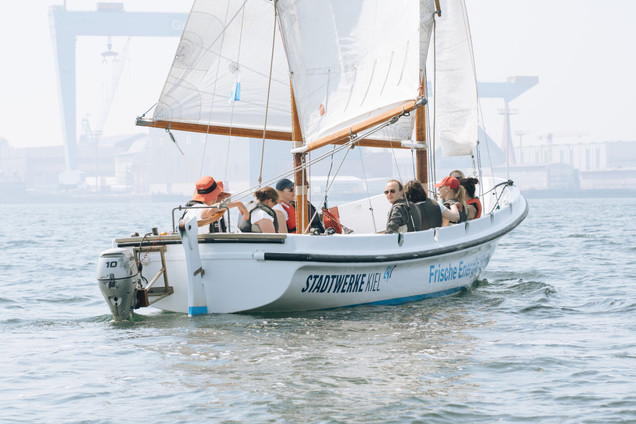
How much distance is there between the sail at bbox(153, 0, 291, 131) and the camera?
1134cm


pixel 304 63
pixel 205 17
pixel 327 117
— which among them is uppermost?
pixel 205 17

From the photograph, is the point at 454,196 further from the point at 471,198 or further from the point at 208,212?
the point at 208,212

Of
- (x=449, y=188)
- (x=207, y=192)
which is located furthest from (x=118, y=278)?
(x=449, y=188)

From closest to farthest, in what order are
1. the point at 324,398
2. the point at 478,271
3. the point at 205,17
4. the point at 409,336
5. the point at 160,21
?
the point at 324,398 < the point at 409,336 < the point at 205,17 < the point at 478,271 < the point at 160,21

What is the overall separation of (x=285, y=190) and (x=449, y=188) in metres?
2.11

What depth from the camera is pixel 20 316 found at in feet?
38.0

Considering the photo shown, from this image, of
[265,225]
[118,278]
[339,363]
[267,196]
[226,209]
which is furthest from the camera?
[267,196]

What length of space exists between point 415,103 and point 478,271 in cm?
398

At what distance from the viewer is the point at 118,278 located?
29.7ft

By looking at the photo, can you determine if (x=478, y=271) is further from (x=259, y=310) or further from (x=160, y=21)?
(x=160, y=21)

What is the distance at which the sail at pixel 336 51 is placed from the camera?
10516 millimetres

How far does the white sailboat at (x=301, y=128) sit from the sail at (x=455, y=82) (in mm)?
1848

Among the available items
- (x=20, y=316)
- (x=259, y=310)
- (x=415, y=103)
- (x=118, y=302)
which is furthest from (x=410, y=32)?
(x=20, y=316)

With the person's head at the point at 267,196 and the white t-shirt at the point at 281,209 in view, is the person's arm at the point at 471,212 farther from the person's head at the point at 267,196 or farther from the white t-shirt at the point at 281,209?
the person's head at the point at 267,196
